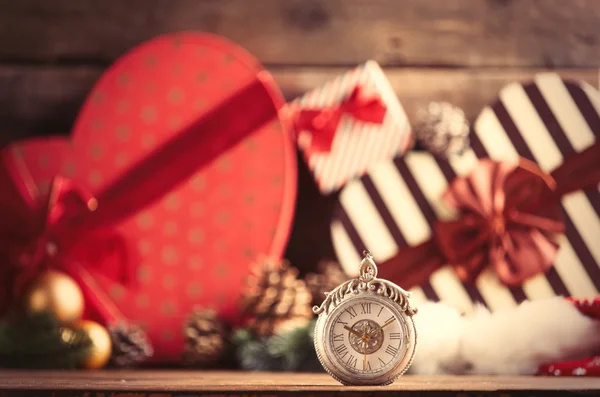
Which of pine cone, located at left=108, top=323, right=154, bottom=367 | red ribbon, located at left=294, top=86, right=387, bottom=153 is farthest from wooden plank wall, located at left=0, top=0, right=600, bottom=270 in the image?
pine cone, located at left=108, top=323, right=154, bottom=367

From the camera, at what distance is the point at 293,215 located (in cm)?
168

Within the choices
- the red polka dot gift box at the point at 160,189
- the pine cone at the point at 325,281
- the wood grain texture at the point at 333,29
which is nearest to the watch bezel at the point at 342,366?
the pine cone at the point at 325,281

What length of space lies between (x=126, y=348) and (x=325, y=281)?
16.1 inches

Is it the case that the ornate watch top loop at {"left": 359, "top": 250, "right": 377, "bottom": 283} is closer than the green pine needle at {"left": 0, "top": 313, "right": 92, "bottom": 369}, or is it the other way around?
the ornate watch top loop at {"left": 359, "top": 250, "right": 377, "bottom": 283}

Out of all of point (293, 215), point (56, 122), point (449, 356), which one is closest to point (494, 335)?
point (449, 356)

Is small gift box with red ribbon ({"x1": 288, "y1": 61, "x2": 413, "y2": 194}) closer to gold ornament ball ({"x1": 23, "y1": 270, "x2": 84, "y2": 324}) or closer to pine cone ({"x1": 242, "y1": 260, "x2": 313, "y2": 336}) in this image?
pine cone ({"x1": 242, "y1": 260, "x2": 313, "y2": 336})

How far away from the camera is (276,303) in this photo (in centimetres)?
147

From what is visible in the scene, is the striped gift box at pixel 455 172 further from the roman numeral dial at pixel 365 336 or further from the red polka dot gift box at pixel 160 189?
the roman numeral dial at pixel 365 336

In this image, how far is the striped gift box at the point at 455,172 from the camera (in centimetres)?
153

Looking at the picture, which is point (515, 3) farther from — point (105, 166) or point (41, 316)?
point (41, 316)

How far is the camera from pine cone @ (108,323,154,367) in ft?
5.04

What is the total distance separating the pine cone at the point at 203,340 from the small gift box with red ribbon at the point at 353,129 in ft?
1.14

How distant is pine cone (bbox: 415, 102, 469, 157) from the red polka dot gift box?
276 mm

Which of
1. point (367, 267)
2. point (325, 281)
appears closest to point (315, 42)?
point (325, 281)
